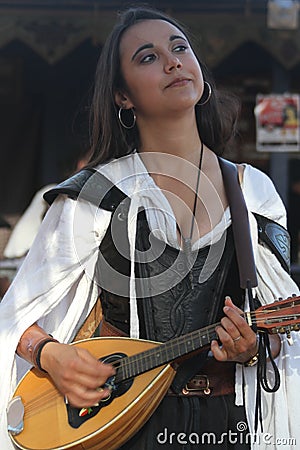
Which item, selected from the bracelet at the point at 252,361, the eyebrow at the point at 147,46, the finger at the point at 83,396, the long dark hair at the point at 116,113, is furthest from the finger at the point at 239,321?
the eyebrow at the point at 147,46

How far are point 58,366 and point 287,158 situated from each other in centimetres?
473

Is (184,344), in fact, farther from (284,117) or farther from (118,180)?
(284,117)

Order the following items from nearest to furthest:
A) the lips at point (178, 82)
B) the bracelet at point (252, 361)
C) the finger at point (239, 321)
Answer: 1. the finger at point (239, 321)
2. the bracelet at point (252, 361)
3. the lips at point (178, 82)

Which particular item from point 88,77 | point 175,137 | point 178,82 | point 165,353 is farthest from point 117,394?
point 88,77

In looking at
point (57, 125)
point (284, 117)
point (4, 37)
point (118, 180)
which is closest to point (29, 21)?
point (4, 37)

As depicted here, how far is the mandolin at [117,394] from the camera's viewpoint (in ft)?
5.52

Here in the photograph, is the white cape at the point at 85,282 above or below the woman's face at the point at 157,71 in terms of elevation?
below

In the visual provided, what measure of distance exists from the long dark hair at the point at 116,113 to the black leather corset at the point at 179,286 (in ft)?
1.00

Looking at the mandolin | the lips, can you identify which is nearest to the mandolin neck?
the mandolin

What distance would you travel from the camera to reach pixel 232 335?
1.66m

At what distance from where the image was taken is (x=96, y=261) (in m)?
1.89

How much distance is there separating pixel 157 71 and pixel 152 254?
43 cm

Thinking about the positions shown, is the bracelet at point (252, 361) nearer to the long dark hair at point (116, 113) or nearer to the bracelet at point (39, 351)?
the bracelet at point (39, 351)

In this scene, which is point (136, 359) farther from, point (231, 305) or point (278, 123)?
point (278, 123)
